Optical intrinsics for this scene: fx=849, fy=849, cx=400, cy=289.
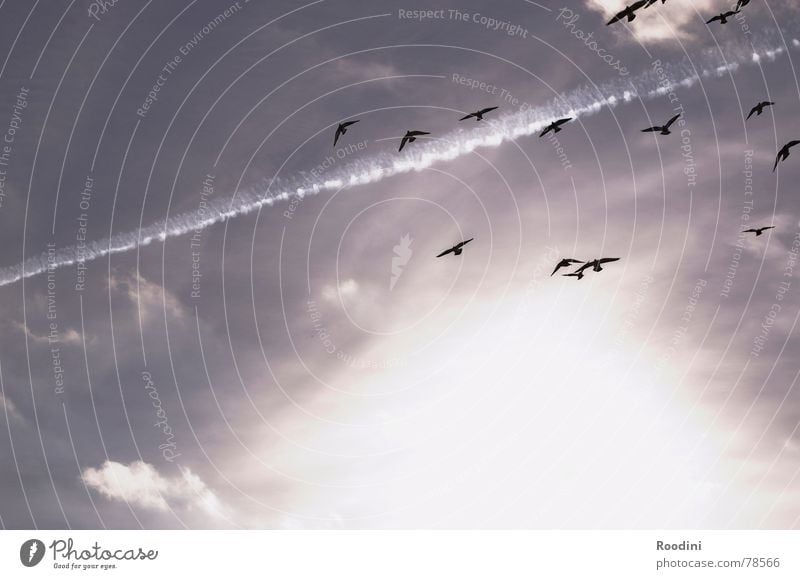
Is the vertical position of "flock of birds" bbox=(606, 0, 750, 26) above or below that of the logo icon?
above

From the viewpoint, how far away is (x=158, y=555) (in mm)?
32406

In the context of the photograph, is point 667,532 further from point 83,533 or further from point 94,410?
point 94,410

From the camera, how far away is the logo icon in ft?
105

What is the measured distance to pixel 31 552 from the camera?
32.0 m

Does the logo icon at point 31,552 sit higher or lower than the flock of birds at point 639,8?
lower

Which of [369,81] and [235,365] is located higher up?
[369,81]

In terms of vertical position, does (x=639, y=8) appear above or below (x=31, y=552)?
above

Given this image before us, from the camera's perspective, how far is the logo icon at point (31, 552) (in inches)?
1254

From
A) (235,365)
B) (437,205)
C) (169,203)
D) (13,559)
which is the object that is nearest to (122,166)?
(169,203)

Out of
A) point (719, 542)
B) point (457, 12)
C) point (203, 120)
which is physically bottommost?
point (719, 542)

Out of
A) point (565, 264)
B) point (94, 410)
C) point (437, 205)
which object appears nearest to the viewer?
point (565, 264)

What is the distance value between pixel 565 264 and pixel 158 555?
21.0 metres

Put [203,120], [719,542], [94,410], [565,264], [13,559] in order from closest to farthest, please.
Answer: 1. [13,559]
2. [719,542]
3. [565,264]
4. [94,410]
5. [203,120]

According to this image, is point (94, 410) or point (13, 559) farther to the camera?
point (94, 410)
